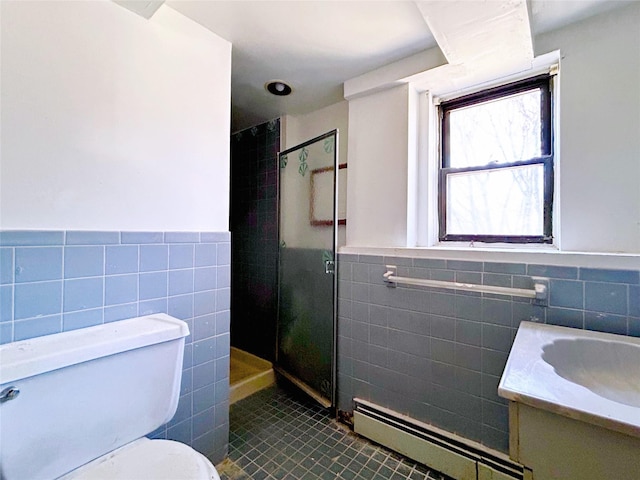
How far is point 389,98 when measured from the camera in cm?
178

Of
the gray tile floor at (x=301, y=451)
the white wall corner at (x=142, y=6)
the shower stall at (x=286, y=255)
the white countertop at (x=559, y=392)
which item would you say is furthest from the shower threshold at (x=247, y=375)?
the white wall corner at (x=142, y=6)

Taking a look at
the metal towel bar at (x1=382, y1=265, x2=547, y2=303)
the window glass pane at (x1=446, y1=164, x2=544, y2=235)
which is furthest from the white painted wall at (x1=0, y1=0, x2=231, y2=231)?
the window glass pane at (x1=446, y1=164, x2=544, y2=235)

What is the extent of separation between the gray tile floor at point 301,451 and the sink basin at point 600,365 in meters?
0.84

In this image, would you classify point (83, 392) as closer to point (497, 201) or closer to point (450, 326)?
point (450, 326)

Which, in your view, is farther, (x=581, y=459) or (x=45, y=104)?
(x=45, y=104)

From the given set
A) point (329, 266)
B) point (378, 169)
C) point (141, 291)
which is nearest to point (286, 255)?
point (329, 266)

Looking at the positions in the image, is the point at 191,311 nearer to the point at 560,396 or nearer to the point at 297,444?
the point at 297,444

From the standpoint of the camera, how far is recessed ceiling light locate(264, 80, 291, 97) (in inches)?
76.7

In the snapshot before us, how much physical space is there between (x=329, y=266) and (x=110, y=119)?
4.29ft

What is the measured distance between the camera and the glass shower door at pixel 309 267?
6.23 feet

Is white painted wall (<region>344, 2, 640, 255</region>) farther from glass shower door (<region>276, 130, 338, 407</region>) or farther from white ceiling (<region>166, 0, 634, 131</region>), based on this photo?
glass shower door (<region>276, 130, 338, 407</region>)

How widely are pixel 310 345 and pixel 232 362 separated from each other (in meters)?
0.98

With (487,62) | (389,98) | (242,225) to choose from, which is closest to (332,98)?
(389,98)

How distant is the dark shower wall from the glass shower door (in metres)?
0.23
